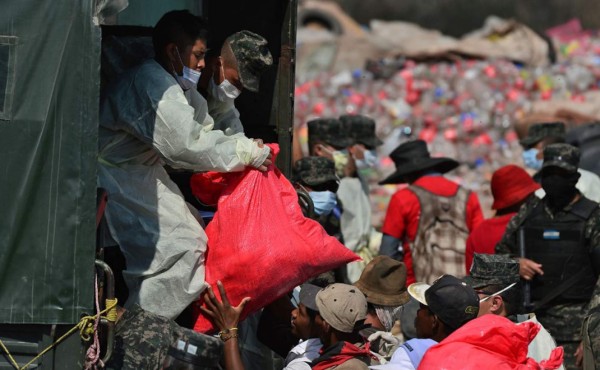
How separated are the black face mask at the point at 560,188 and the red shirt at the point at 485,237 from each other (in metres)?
0.61

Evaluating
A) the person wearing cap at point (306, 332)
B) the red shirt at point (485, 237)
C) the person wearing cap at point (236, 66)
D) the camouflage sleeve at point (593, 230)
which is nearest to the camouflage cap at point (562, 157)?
the camouflage sleeve at point (593, 230)

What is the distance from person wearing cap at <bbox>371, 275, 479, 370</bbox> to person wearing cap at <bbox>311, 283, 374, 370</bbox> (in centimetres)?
16

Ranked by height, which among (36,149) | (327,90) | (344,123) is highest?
(36,149)

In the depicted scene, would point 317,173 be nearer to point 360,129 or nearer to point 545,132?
point 360,129

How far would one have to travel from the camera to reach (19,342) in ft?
14.8

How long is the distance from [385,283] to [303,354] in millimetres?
948

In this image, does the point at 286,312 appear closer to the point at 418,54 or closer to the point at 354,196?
the point at 354,196

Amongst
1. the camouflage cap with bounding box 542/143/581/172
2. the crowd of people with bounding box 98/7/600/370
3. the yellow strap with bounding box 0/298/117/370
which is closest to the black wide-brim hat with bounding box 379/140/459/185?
the camouflage cap with bounding box 542/143/581/172

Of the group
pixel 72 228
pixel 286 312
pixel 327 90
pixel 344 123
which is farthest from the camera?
pixel 327 90

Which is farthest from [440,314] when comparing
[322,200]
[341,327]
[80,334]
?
[322,200]

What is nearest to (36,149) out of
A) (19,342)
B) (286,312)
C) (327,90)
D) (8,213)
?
(8,213)

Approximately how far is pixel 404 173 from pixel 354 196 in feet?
1.44

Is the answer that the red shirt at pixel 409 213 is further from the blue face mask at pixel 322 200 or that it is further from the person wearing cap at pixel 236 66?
the person wearing cap at pixel 236 66

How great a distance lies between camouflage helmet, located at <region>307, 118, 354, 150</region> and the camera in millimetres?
8500
